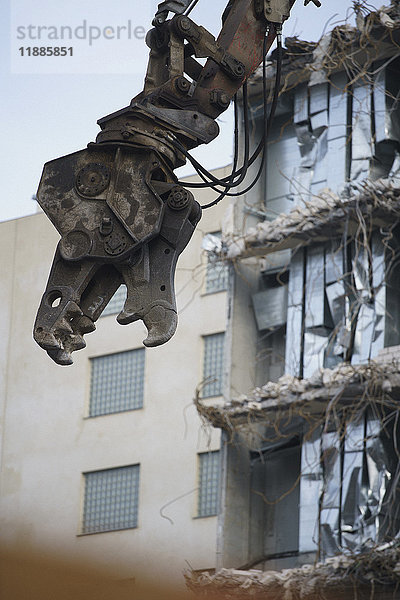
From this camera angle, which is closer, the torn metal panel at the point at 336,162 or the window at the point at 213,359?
the torn metal panel at the point at 336,162

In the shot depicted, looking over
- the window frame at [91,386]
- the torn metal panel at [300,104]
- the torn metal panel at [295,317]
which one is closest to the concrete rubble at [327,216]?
the torn metal panel at [295,317]

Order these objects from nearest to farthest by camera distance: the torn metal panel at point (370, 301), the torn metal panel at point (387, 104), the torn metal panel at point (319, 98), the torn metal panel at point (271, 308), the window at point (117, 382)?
the torn metal panel at point (370, 301) < the torn metal panel at point (387, 104) < the torn metal panel at point (319, 98) < the torn metal panel at point (271, 308) < the window at point (117, 382)

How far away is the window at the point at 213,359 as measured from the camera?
129 feet

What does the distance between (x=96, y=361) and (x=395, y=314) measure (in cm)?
2149

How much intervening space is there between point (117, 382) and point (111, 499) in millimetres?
3745

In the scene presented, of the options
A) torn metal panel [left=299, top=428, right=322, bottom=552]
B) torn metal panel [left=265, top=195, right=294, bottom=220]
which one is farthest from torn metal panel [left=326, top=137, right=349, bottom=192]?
torn metal panel [left=299, top=428, right=322, bottom=552]

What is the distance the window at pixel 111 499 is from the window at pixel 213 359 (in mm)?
3398

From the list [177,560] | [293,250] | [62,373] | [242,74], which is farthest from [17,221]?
[242,74]

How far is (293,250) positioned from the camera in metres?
23.9

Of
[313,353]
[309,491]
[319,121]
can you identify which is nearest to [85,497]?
[313,353]

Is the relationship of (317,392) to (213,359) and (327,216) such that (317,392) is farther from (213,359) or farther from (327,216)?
(213,359)

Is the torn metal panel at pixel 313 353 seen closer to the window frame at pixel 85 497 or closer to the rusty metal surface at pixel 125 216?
the rusty metal surface at pixel 125 216

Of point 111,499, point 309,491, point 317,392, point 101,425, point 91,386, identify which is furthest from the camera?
point 91,386

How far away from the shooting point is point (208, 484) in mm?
37938
